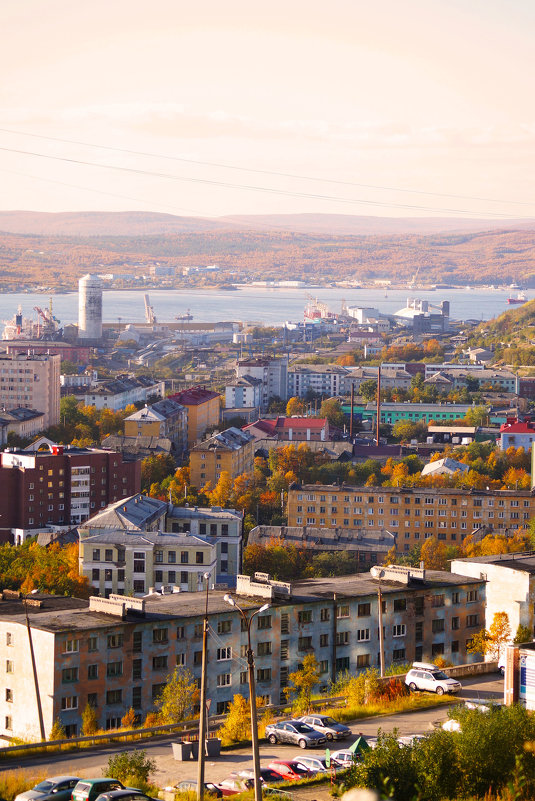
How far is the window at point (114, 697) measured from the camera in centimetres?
892

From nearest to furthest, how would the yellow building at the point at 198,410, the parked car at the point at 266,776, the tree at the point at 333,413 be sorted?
the parked car at the point at 266,776 < the yellow building at the point at 198,410 < the tree at the point at 333,413

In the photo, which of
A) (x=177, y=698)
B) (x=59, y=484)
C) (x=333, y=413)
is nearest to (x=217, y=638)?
(x=177, y=698)

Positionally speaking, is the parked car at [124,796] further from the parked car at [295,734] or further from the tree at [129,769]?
the parked car at [295,734]

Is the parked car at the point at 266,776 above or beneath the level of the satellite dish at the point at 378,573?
above

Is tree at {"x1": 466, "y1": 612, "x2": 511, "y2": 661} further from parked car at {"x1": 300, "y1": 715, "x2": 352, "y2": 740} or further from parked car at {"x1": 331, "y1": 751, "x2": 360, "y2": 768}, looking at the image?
parked car at {"x1": 331, "y1": 751, "x2": 360, "y2": 768}

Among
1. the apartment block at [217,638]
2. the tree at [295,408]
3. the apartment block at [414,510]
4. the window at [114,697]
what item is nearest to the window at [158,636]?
the apartment block at [217,638]

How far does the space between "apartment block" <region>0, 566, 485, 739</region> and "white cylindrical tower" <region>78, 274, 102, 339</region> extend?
51442mm

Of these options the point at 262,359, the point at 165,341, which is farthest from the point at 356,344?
the point at 262,359

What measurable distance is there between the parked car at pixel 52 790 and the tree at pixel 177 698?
2649 mm

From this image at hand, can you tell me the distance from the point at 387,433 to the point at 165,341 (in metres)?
35.0

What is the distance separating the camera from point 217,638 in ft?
30.6

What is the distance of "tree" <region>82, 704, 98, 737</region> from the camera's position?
26.4 ft

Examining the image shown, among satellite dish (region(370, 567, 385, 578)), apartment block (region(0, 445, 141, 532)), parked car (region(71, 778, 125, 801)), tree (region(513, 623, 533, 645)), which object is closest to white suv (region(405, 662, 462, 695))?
tree (region(513, 623, 533, 645))

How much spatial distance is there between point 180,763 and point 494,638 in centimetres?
400
